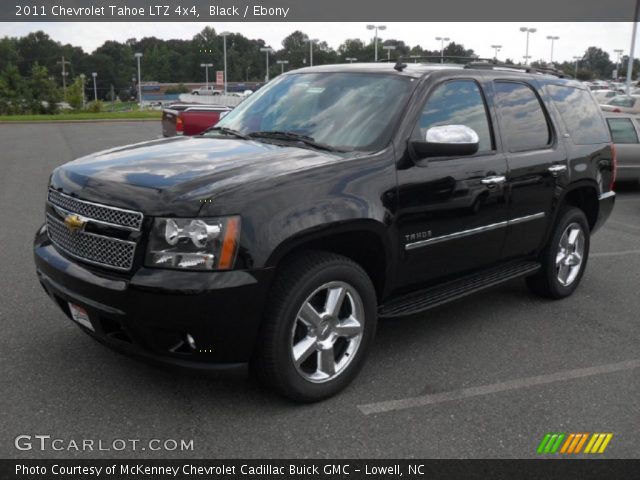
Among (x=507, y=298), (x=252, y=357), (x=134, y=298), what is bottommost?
(x=507, y=298)

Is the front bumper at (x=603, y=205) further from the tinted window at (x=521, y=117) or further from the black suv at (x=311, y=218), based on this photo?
the tinted window at (x=521, y=117)

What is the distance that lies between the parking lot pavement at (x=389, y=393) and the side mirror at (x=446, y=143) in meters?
1.36

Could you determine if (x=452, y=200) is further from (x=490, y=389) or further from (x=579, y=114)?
(x=579, y=114)

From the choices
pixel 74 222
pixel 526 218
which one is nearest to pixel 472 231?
pixel 526 218

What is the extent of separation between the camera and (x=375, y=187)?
150 inches

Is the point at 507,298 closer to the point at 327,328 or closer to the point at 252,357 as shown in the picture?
the point at 327,328

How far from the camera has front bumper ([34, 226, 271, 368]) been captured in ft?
10.3

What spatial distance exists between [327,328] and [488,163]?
69.6 inches

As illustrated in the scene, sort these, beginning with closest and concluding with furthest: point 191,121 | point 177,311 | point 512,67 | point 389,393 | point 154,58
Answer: point 177,311
point 389,393
point 512,67
point 191,121
point 154,58

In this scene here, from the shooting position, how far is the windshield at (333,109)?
4.16 m

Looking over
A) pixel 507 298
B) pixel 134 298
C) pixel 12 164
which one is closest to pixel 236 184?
pixel 134 298

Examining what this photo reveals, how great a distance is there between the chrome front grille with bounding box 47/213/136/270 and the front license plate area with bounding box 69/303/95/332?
26 cm

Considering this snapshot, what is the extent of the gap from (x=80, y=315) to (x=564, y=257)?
4.02m

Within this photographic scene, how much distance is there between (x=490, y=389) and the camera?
3953 mm
